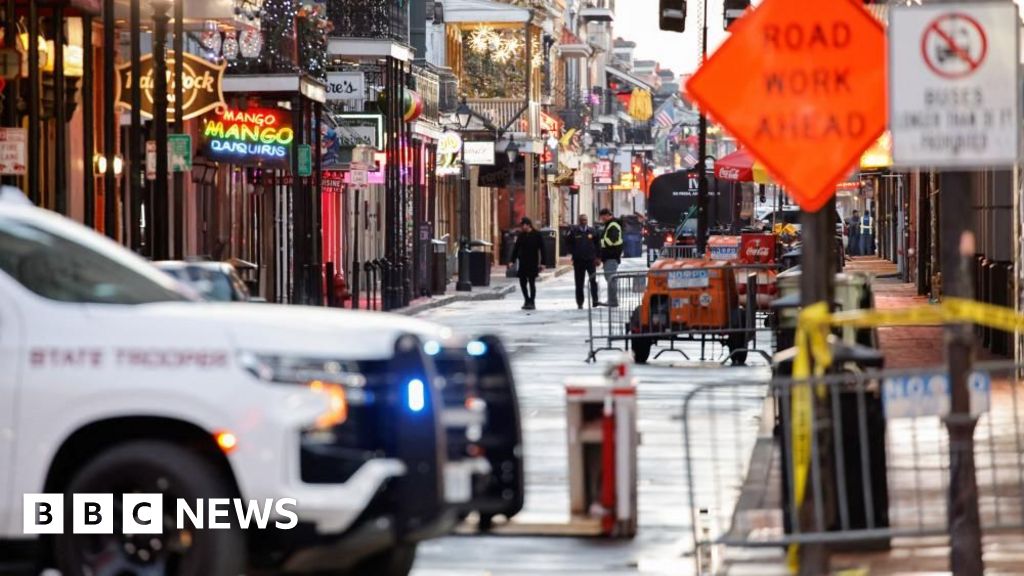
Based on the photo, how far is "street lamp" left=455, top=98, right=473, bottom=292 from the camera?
55906 mm

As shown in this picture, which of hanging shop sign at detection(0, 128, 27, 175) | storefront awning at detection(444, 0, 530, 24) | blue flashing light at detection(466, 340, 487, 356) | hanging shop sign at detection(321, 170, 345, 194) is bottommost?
blue flashing light at detection(466, 340, 487, 356)

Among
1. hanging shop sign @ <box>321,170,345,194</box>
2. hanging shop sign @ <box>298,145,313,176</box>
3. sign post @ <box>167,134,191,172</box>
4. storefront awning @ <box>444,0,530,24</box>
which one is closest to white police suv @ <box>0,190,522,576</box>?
sign post @ <box>167,134,191,172</box>

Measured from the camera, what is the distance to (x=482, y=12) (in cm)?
8506

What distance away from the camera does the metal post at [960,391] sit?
33.6 ft

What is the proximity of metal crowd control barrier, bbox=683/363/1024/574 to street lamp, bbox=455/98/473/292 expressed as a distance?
41.5m

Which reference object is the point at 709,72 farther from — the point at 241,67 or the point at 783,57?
the point at 241,67

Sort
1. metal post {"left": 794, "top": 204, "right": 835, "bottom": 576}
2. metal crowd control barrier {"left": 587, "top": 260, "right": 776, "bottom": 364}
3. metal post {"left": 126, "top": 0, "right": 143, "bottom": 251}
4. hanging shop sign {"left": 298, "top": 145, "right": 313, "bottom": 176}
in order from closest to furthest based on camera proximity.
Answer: metal post {"left": 794, "top": 204, "right": 835, "bottom": 576} → metal post {"left": 126, "top": 0, "right": 143, "bottom": 251} → metal crowd control barrier {"left": 587, "top": 260, "right": 776, "bottom": 364} → hanging shop sign {"left": 298, "top": 145, "right": 313, "bottom": 176}

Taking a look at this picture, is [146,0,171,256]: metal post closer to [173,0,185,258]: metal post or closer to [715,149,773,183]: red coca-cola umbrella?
[173,0,185,258]: metal post

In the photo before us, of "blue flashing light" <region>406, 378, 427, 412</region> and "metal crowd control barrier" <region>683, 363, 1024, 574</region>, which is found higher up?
"blue flashing light" <region>406, 378, 427, 412</region>

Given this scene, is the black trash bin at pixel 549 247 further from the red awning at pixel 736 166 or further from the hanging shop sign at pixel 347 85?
the hanging shop sign at pixel 347 85

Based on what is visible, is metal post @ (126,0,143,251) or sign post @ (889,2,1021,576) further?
metal post @ (126,0,143,251)

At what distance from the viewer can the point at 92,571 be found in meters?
9.67

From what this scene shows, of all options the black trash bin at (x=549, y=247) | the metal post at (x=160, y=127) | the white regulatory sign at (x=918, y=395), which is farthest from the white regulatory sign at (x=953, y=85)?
the black trash bin at (x=549, y=247)

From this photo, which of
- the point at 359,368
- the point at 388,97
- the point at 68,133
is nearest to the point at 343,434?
the point at 359,368
